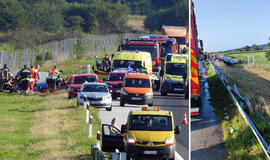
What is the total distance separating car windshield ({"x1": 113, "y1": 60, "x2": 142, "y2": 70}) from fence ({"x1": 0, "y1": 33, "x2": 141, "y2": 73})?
23.7 m

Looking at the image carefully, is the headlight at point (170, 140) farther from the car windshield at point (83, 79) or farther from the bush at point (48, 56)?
the bush at point (48, 56)

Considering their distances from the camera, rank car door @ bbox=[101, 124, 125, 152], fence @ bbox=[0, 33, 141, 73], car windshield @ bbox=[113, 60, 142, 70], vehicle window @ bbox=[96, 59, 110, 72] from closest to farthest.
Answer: car door @ bbox=[101, 124, 125, 152] < car windshield @ bbox=[113, 60, 142, 70] < vehicle window @ bbox=[96, 59, 110, 72] < fence @ bbox=[0, 33, 141, 73]

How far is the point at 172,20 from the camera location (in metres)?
81.3

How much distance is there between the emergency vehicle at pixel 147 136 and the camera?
10.6m

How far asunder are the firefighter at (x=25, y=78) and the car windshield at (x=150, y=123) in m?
19.9

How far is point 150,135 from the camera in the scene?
10859 mm

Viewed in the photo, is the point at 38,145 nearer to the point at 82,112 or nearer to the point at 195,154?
the point at 82,112

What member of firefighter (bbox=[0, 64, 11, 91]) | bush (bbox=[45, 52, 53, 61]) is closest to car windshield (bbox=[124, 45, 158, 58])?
firefighter (bbox=[0, 64, 11, 91])

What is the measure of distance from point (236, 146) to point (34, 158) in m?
9.69

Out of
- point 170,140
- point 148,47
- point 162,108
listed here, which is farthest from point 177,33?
point 170,140

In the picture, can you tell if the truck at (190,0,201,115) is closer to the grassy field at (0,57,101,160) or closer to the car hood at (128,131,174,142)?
the car hood at (128,131,174,142)

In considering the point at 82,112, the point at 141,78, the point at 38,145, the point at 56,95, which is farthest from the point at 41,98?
the point at 38,145

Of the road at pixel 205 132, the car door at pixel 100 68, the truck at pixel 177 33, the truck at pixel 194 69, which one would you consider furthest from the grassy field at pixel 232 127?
the truck at pixel 177 33

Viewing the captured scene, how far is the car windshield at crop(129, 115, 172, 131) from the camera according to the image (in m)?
11.1
